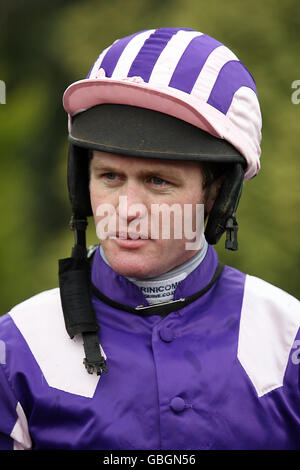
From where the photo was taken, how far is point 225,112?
95.7 inches

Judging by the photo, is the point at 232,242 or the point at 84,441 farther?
the point at 232,242

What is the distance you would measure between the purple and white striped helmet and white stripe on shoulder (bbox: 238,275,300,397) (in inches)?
19.7

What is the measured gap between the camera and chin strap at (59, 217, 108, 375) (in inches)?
95.7

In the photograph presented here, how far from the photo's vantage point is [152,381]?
2.43 metres

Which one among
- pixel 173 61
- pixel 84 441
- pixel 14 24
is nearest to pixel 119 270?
pixel 84 441

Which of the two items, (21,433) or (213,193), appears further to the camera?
(213,193)

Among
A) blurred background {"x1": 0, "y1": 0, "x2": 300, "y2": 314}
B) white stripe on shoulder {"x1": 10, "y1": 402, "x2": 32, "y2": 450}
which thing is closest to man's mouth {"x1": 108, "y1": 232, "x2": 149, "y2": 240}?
white stripe on shoulder {"x1": 10, "y1": 402, "x2": 32, "y2": 450}

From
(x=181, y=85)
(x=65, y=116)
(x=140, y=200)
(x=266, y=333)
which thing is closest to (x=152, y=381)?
(x=266, y=333)

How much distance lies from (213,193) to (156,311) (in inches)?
18.4

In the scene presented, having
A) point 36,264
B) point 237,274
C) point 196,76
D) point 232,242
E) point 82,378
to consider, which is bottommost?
point 36,264

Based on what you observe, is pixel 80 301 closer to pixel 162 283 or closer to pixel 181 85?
pixel 162 283

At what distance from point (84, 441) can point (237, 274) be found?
35.0 inches

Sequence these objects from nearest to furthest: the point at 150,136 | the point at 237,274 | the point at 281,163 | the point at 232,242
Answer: the point at 150,136 → the point at 232,242 → the point at 237,274 → the point at 281,163

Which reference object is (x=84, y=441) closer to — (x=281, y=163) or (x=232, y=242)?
(x=232, y=242)
